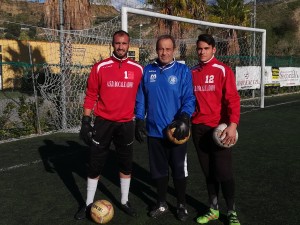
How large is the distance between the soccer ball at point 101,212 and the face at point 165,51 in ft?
5.35

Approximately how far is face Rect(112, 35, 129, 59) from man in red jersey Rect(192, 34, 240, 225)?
78cm

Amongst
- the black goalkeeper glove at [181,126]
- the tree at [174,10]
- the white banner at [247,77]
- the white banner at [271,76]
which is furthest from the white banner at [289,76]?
the black goalkeeper glove at [181,126]

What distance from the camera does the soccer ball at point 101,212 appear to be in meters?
3.96

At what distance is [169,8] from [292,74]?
7.68 m

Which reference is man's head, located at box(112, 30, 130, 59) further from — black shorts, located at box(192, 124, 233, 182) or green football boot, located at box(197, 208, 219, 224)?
green football boot, located at box(197, 208, 219, 224)

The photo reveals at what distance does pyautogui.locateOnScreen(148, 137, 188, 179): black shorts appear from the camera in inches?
158

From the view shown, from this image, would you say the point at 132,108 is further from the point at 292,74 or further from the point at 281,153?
the point at 292,74

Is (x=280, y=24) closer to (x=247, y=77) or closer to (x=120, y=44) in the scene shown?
A: (x=247, y=77)

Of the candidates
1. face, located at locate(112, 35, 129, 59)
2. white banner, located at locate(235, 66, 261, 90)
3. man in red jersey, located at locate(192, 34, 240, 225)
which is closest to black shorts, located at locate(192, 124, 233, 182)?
man in red jersey, located at locate(192, 34, 240, 225)

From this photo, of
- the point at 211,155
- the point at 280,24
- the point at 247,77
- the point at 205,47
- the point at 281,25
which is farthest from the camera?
the point at 280,24

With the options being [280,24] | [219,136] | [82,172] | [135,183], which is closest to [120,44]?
[219,136]

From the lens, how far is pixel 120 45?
4.07m

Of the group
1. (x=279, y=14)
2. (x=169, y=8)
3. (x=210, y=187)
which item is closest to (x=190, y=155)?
(x=210, y=187)

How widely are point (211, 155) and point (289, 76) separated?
59.1ft
